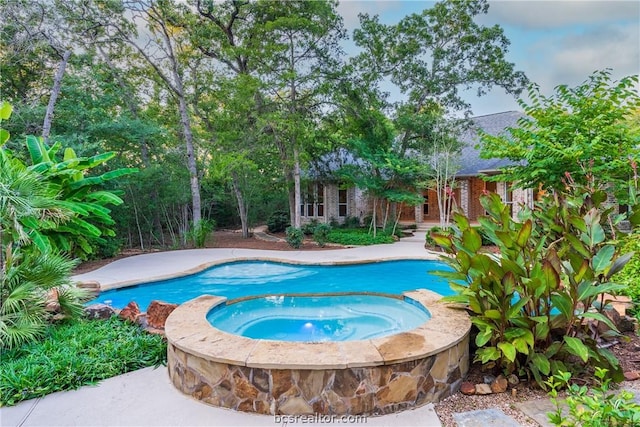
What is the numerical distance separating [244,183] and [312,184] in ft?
14.0

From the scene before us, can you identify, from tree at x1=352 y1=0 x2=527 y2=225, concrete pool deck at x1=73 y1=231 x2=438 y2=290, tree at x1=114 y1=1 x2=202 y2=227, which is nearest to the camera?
concrete pool deck at x1=73 y1=231 x2=438 y2=290

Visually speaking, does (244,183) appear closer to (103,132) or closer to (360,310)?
(103,132)

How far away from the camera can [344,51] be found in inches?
504

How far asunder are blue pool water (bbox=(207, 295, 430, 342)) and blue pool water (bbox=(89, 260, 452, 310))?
1.48 m

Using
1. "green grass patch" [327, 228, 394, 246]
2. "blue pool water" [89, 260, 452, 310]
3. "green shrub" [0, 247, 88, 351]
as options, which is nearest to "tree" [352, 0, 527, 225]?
"green grass patch" [327, 228, 394, 246]

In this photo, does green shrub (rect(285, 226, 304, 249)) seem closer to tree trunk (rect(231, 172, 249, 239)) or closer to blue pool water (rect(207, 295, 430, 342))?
tree trunk (rect(231, 172, 249, 239))

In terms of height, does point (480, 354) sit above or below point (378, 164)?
below

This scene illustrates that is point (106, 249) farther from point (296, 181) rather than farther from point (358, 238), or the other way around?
point (358, 238)

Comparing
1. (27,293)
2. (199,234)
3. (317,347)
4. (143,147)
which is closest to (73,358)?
(27,293)

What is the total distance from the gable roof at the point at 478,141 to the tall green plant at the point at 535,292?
42.4 feet

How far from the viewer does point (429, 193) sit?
19.2 m

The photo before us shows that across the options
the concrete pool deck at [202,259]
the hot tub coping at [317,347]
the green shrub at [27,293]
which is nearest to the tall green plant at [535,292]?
the hot tub coping at [317,347]

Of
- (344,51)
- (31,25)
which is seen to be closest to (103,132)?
(31,25)

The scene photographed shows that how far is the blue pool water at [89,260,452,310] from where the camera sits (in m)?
7.39
